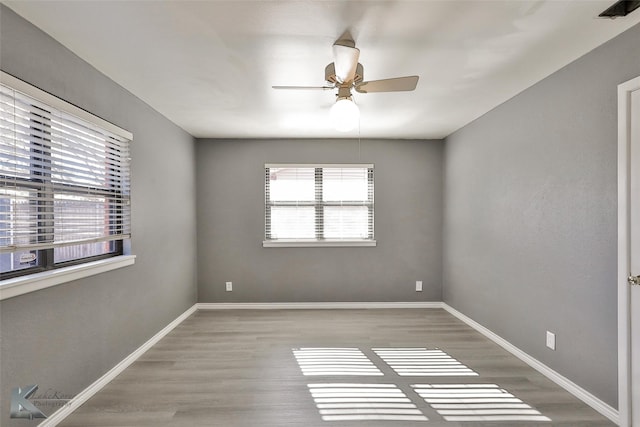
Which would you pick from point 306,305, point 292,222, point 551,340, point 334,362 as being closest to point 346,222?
point 292,222

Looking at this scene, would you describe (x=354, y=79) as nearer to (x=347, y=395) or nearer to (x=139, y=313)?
(x=347, y=395)

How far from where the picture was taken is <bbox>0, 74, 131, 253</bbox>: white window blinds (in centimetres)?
178

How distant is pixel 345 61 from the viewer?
1.94m

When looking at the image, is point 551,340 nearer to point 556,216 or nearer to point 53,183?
point 556,216

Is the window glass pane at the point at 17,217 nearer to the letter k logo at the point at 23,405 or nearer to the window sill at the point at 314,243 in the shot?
the letter k logo at the point at 23,405

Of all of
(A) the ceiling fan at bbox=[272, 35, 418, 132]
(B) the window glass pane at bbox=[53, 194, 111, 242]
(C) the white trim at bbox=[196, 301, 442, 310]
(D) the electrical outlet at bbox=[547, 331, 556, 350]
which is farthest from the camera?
(C) the white trim at bbox=[196, 301, 442, 310]

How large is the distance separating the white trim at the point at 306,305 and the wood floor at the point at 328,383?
0.80m

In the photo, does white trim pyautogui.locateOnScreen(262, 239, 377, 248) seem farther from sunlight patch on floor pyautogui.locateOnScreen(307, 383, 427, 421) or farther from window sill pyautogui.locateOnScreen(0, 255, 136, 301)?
sunlight patch on floor pyautogui.locateOnScreen(307, 383, 427, 421)

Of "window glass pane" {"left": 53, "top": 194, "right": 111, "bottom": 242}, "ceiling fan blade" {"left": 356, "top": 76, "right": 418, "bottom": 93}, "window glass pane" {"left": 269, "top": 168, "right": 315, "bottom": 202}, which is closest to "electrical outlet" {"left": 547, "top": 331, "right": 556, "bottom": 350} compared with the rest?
"ceiling fan blade" {"left": 356, "top": 76, "right": 418, "bottom": 93}

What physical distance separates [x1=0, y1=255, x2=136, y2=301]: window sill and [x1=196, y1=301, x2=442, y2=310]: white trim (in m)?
2.07

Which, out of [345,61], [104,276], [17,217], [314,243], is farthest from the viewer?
[314,243]

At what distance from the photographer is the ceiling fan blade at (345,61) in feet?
5.99

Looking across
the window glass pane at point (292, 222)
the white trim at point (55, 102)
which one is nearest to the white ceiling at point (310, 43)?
the white trim at point (55, 102)

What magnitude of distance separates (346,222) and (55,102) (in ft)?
11.4
